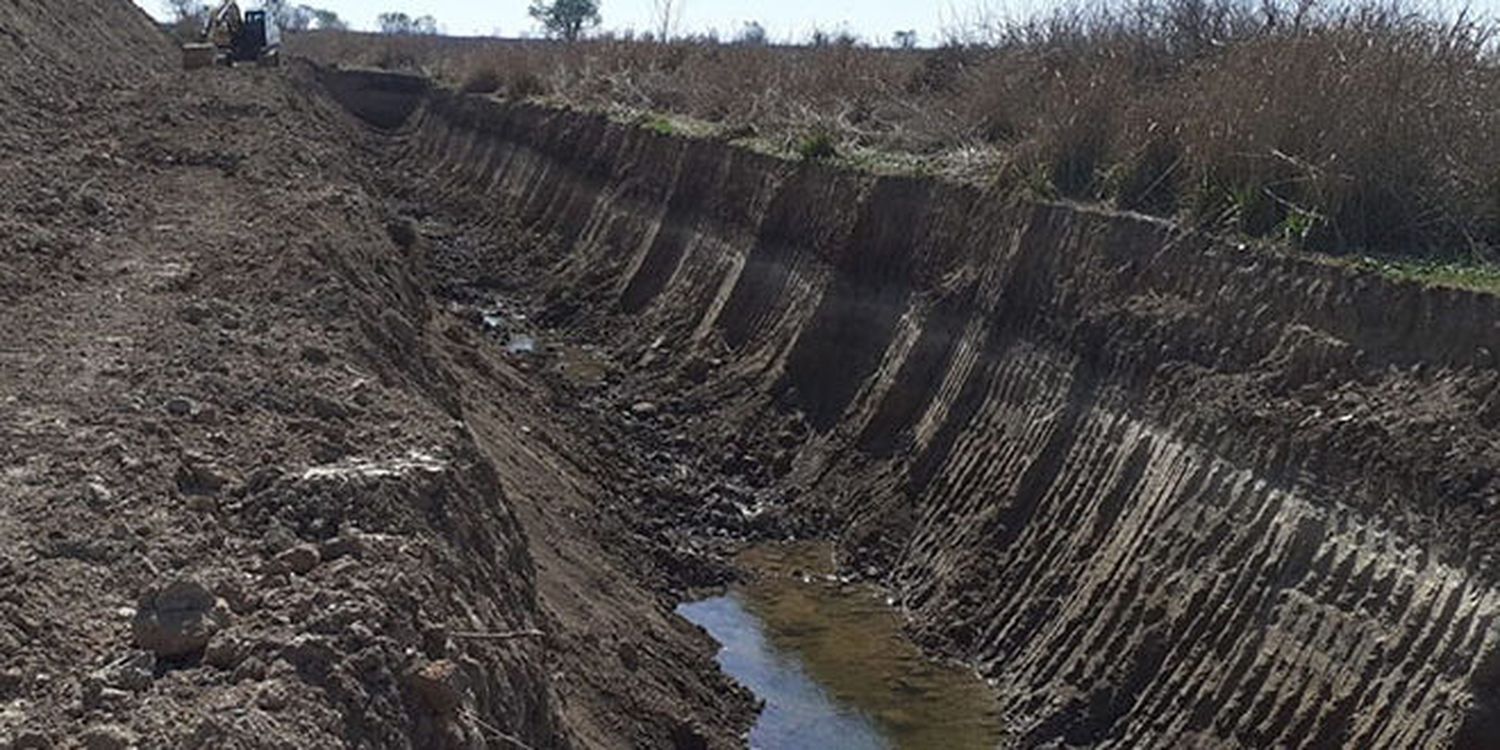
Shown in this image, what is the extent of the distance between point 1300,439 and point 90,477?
782cm

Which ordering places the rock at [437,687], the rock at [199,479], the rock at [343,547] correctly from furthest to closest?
the rock at [199,479]
the rock at [343,547]
the rock at [437,687]

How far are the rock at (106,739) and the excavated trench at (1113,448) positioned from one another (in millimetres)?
6916

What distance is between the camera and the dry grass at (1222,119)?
12516mm

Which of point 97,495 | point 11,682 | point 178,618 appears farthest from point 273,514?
point 11,682

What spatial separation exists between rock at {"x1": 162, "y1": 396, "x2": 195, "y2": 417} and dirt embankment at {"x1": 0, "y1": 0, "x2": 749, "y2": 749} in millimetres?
17

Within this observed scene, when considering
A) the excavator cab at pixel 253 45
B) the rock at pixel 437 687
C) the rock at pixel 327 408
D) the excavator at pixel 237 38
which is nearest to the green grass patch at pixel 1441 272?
the rock at pixel 327 408

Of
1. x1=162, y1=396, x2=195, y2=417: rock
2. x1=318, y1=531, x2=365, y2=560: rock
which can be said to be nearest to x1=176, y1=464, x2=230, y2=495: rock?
x1=318, y1=531, x2=365, y2=560: rock

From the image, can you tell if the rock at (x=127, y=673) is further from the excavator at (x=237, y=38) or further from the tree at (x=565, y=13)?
the tree at (x=565, y=13)

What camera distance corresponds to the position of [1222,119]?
14242 millimetres

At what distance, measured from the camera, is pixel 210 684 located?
5879 mm

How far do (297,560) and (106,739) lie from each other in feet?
5.16

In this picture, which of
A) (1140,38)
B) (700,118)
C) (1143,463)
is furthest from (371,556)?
(700,118)

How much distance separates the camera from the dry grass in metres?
12.5

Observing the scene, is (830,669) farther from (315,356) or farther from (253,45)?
(253,45)
